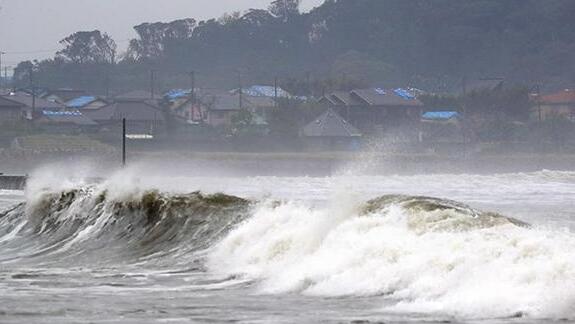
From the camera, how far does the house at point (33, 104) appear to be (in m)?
109

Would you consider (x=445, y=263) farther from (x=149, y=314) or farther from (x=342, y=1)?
(x=342, y=1)

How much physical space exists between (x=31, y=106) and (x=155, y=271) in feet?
300

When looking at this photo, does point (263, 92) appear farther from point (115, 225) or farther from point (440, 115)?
point (115, 225)

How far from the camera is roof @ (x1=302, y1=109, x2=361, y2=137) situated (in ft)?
325

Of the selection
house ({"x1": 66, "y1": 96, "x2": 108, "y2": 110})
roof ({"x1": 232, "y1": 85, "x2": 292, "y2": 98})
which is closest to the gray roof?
roof ({"x1": 232, "y1": 85, "x2": 292, "y2": 98})

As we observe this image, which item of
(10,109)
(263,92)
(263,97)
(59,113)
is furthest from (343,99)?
(10,109)

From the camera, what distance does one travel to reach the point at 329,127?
332 feet

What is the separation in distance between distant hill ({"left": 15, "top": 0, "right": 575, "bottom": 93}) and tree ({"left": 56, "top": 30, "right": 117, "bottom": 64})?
1.22 ft

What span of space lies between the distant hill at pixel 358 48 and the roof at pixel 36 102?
3689cm

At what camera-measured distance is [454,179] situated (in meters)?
68.4

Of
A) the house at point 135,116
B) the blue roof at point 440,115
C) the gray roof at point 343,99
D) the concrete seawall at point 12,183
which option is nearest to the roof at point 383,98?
the gray roof at point 343,99

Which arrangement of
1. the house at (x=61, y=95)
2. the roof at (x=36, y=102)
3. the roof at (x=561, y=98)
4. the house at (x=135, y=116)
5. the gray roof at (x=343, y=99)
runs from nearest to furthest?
1. the house at (x=135, y=116)
2. the roof at (x=36, y=102)
3. the gray roof at (x=343, y=99)
4. the roof at (x=561, y=98)
5. the house at (x=61, y=95)

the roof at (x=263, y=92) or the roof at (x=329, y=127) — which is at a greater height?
the roof at (x=263, y=92)

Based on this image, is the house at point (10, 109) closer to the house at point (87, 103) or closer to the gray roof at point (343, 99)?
the house at point (87, 103)
